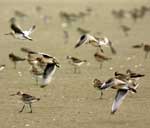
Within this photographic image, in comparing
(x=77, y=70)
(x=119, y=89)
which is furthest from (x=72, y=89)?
(x=119, y=89)

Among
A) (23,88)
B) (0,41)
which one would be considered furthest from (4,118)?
(0,41)

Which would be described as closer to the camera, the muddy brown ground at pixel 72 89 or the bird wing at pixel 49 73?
the muddy brown ground at pixel 72 89

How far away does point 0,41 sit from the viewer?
2203 cm

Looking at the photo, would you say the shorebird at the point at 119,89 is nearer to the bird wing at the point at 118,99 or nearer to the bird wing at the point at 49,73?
the bird wing at the point at 118,99

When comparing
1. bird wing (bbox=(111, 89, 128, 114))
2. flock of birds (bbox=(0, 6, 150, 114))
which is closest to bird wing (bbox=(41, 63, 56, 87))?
flock of birds (bbox=(0, 6, 150, 114))

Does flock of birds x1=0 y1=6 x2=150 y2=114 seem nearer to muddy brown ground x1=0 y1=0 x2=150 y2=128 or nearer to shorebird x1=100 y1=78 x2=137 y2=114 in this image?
shorebird x1=100 y1=78 x2=137 y2=114

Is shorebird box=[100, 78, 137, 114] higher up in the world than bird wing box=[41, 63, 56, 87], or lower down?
lower down

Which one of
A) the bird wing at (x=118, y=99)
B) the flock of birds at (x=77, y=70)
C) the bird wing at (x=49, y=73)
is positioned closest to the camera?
the bird wing at (x=118, y=99)

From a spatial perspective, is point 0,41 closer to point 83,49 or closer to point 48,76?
point 83,49

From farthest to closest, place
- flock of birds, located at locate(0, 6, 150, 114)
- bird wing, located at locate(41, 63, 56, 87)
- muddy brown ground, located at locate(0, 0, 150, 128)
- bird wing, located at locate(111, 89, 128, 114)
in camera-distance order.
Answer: bird wing, located at locate(41, 63, 56, 87) → flock of birds, located at locate(0, 6, 150, 114) → muddy brown ground, located at locate(0, 0, 150, 128) → bird wing, located at locate(111, 89, 128, 114)

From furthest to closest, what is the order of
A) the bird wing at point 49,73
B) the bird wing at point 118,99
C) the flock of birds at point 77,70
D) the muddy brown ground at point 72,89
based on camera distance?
the bird wing at point 49,73 → the flock of birds at point 77,70 → the muddy brown ground at point 72,89 → the bird wing at point 118,99

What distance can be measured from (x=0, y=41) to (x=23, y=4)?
18.2m

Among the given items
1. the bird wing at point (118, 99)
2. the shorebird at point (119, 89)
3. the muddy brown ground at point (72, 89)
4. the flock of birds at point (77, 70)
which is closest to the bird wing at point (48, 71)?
the flock of birds at point (77, 70)

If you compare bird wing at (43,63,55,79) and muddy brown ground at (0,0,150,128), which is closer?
muddy brown ground at (0,0,150,128)
